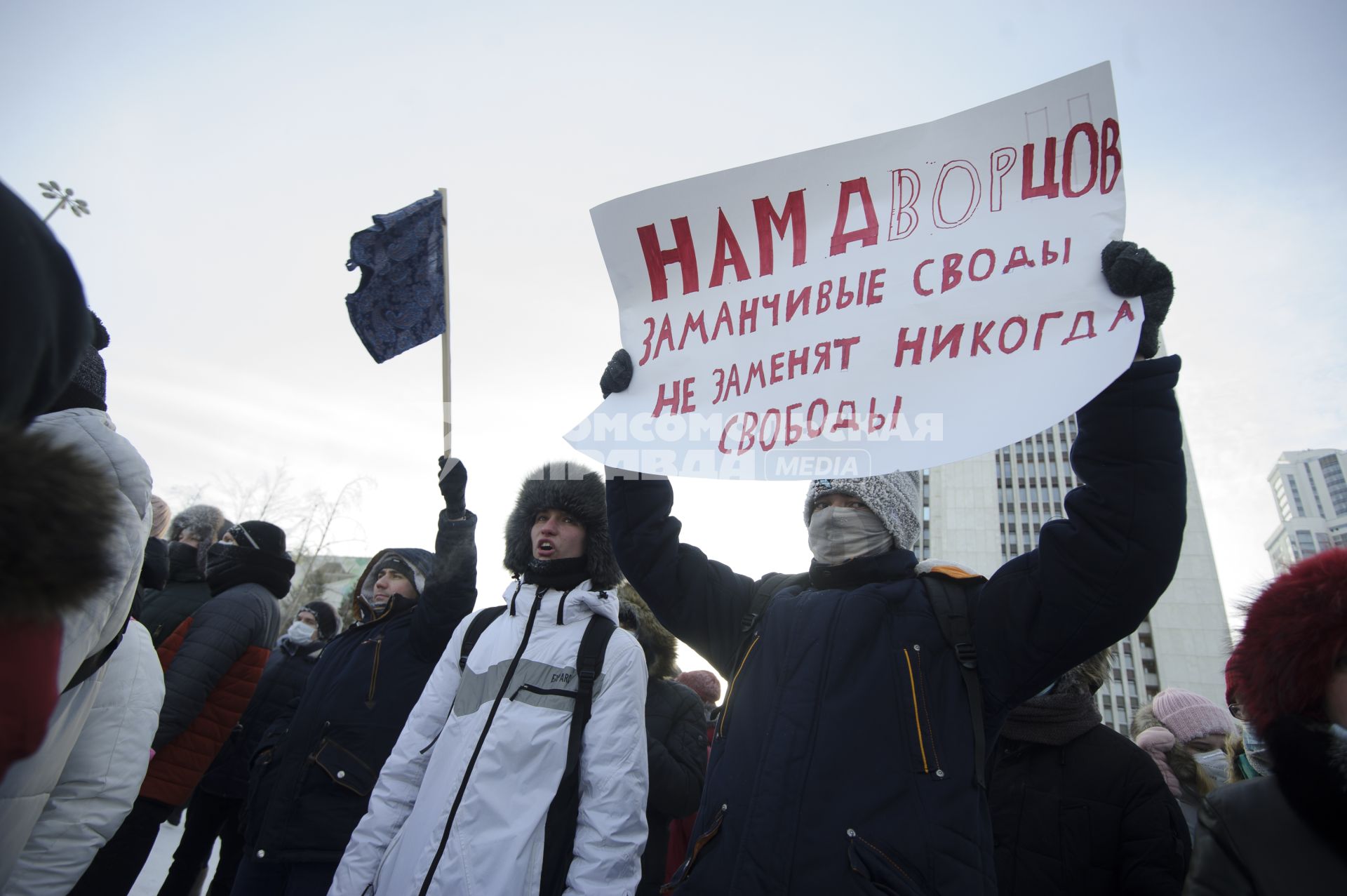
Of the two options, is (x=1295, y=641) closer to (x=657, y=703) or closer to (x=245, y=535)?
(x=657, y=703)

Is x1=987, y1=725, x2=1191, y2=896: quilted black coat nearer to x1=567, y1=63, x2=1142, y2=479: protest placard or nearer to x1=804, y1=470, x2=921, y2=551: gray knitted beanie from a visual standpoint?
x1=804, y1=470, x2=921, y2=551: gray knitted beanie

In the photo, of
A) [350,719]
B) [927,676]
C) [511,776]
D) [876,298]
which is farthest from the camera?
[350,719]

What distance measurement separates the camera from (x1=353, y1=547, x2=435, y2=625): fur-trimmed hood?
3.52 metres

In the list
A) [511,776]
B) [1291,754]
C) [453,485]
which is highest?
[453,485]

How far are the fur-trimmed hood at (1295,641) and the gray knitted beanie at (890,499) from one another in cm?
78

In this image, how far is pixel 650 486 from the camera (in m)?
2.26

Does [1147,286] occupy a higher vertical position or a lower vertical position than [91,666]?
higher

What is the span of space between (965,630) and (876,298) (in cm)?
88

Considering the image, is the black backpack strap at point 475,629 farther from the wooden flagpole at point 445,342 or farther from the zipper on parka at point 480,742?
the wooden flagpole at point 445,342

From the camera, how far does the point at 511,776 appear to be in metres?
2.31

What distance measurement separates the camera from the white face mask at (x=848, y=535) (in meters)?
2.12

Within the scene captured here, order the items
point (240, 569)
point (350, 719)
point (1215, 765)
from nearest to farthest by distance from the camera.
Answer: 1. point (350, 719)
2. point (1215, 765)
3. point (240, 569)

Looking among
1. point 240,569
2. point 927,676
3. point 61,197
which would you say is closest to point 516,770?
point 927,676

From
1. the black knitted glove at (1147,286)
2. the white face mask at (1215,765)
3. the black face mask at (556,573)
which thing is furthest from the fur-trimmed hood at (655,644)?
the black knitted glove at (1147,286)
